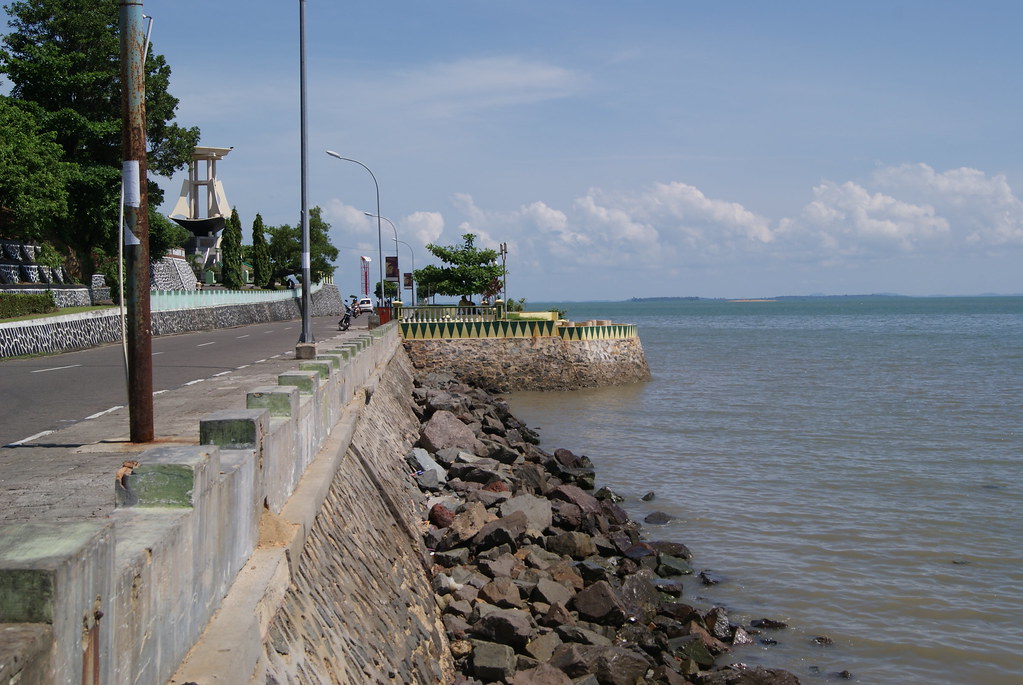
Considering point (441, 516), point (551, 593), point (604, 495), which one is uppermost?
point (441, 516)

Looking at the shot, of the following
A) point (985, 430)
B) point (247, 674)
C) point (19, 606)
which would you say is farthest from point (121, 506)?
point (985, 430)

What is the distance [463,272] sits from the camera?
218 ft

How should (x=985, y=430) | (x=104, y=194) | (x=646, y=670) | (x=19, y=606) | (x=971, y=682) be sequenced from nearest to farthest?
(x=19, y=606)
(x=646, y=670)
(x=971, y=682)
(x=985, y=430)
(x=104, y=194)

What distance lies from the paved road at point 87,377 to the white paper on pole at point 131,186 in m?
3.33

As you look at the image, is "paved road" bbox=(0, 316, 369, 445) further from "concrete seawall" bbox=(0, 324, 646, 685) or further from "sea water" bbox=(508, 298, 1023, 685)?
"sea water" bbox=(508, 298, 1023, 685)

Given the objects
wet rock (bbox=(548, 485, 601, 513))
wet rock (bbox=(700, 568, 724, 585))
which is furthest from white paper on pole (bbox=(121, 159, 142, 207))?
wet rock (bbox=(548, 485, 601, 513))

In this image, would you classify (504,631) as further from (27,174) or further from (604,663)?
(27,174)

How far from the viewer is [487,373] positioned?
40062mm

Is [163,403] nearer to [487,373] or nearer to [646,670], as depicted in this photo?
[646,670]

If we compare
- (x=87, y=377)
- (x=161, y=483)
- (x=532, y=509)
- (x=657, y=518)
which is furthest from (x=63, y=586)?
(x=87, y=377)

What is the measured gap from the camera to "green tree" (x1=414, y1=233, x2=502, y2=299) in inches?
2625

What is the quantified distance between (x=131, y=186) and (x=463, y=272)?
57834 mm

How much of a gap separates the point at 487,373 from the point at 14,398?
2601 centimetres

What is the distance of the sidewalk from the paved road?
629mm
